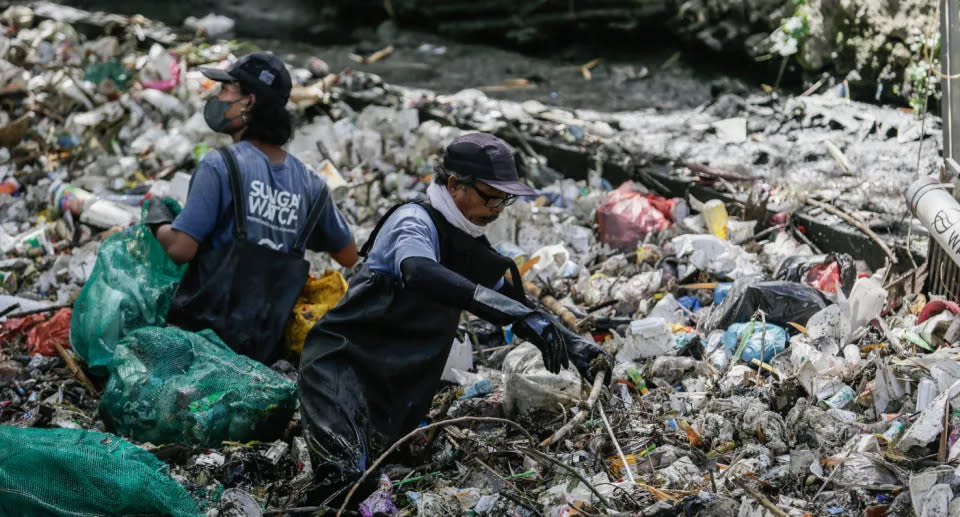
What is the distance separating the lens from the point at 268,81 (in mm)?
4184

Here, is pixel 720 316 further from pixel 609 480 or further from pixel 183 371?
pixel 183 371

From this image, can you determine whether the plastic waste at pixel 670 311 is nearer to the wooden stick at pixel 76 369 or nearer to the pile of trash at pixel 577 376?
the pile of trash at pixel 577 376

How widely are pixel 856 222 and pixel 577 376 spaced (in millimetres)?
2114

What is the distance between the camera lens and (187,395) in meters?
3.67

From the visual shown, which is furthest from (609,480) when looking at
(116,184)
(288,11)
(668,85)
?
(288,11)

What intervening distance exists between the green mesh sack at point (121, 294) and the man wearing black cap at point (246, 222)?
11 cm

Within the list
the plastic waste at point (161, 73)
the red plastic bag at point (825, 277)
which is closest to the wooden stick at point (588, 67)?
the plastic waste at point (161, 73)

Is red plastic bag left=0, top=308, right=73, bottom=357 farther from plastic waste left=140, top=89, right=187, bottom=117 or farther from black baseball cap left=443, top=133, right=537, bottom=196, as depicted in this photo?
plastic waste left=140, top=89, right=187, bottom=117

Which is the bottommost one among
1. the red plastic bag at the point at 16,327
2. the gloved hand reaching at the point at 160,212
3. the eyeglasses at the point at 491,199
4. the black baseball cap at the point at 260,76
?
the red plastic bag at the point at 16,327

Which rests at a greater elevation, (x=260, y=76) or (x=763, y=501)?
(x=260, y=76)

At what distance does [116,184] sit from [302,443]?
3.93 meters

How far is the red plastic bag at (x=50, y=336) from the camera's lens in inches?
180

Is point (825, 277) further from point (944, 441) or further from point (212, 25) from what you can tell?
point (212, 25)

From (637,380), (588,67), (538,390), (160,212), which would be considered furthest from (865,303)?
(588,67)
